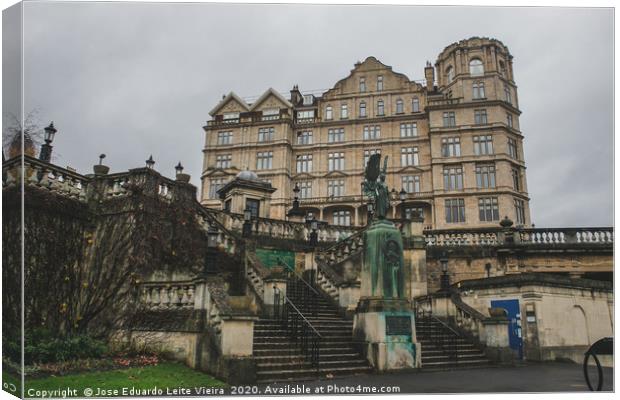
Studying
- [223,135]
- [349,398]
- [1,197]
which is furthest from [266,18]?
[223,135]

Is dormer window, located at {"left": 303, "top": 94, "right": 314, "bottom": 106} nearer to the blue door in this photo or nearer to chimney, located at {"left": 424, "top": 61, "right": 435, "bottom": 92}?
chimney, located at {"left": 424, "top": 61, "right": 435, "bottom": 92}

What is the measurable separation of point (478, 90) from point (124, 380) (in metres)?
44.6

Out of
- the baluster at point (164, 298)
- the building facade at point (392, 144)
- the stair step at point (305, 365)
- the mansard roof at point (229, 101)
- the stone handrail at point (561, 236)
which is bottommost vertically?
the stair step at point (305, 365)

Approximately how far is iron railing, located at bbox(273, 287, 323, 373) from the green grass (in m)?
2.39

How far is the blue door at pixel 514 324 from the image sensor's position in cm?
1578

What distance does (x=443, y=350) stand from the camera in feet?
44.1

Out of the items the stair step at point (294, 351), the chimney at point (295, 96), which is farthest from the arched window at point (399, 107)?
the stair step at point (294, 351)

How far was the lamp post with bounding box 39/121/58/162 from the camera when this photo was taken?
35.5 ft

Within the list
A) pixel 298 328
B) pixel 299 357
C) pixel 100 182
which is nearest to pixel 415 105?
pixel 100 182

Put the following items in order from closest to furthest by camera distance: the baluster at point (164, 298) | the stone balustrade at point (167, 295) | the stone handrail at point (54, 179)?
the stone balustrade at point (167, 295)
the baluster at point (164, 298)
the stone handrail at point (54, 179)

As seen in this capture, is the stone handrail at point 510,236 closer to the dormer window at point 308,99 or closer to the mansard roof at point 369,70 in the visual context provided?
the mansard roof at point 369,70

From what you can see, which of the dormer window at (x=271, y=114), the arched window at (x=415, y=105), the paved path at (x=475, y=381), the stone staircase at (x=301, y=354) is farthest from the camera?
the dormer window at (x=271, y=114)

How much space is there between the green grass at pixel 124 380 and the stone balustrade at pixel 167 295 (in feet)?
6.02

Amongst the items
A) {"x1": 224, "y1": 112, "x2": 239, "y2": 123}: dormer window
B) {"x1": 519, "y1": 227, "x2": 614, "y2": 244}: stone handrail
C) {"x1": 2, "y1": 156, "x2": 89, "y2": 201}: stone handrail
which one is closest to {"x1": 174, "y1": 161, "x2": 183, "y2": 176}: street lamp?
{"x1": 2, "y1": 156, "x2": 89, "y2": 201}: stone handrail
